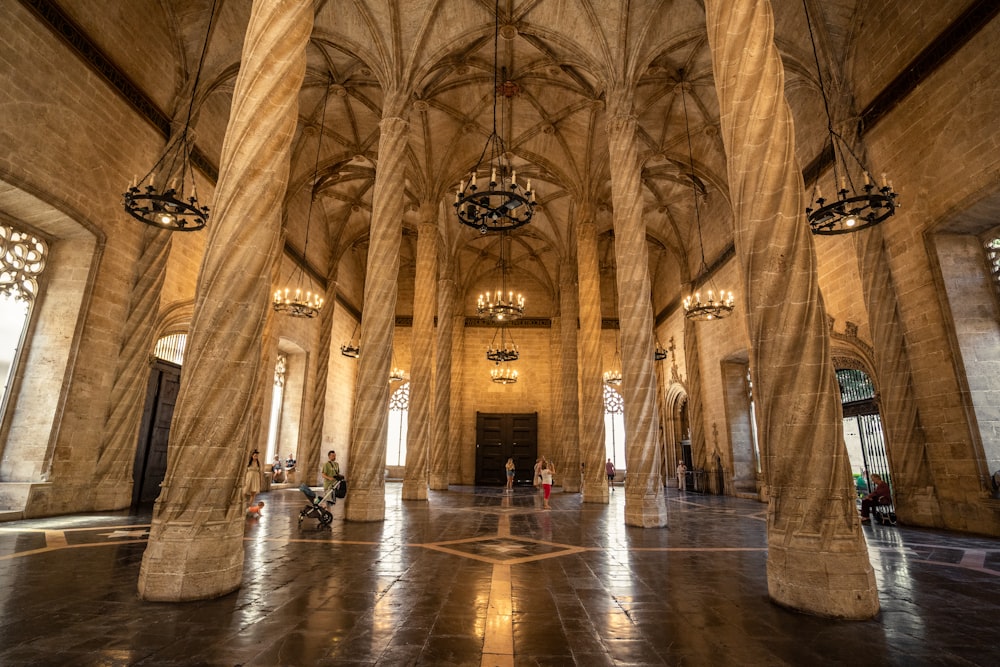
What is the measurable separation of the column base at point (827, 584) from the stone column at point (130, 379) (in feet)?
39.4

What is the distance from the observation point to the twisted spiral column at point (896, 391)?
9305mm

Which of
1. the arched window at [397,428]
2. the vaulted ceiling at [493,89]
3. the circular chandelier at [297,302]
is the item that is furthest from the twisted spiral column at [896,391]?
the arched window at [397,428]

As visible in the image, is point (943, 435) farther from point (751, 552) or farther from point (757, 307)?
point (757, 307)

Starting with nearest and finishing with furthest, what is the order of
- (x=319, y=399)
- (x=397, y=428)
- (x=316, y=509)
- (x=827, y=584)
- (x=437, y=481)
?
(x=827, y=584) < (x=316, y=509) < (x=437, y=481) < (x=319, y=399) < (x=397, y=428)

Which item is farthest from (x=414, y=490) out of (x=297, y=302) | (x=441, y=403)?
(x=297, y=302)

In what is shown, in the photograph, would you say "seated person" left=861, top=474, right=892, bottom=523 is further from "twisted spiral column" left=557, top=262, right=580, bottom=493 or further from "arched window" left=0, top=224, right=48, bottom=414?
"arched window" left=0, top=224, right=48, bottom=414

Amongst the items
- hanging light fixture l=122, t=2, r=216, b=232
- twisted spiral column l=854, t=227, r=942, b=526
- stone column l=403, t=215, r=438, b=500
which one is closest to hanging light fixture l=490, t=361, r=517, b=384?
stone column l=403, t=215, r=438, b=500

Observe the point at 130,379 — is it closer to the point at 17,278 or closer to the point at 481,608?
the point at 17,278

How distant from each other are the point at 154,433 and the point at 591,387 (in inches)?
474

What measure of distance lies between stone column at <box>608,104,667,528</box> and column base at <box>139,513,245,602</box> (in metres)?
7.06

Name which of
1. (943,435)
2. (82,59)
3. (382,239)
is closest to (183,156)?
(82,59)

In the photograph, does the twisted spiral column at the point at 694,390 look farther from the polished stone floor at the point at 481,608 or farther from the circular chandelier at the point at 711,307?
the polished stone floor at the point at 481,608

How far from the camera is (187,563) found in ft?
13.2

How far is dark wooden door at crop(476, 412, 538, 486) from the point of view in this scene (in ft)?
79.8
